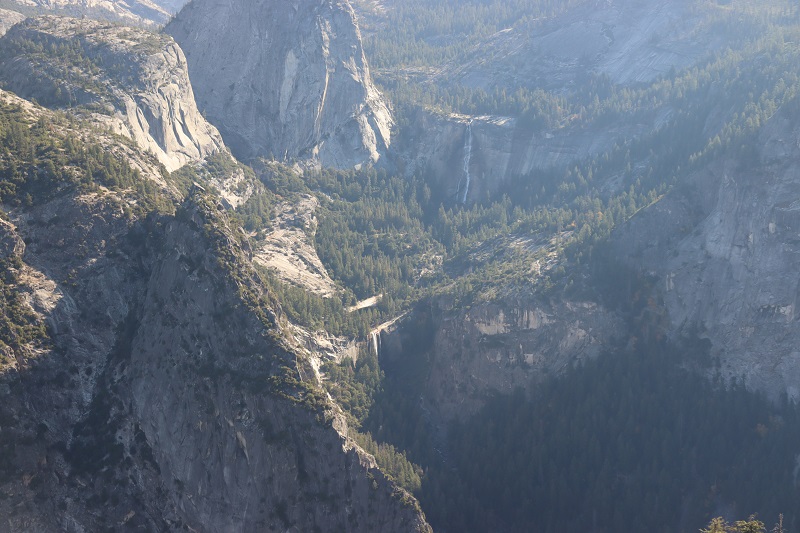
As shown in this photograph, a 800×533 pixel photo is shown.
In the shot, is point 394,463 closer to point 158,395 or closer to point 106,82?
point 158,395

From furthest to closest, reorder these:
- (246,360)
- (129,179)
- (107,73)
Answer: (107,73) → (129,179) → (246,360)

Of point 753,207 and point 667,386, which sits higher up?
point 753,207

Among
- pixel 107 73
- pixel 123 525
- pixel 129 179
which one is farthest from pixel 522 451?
pixel 107 73

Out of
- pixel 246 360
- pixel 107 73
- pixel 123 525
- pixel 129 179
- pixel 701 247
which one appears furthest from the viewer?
pixel 107 73

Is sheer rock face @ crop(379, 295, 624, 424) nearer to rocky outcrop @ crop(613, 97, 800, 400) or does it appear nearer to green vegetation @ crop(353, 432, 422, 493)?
rocky outcrop @ crop(613, 97, 800, 400)

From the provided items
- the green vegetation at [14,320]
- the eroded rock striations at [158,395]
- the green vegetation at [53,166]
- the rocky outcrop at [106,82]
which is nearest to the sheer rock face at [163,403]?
the eroded rock striations at [158,395]

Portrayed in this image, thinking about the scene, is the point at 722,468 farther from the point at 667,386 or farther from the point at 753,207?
the point at 753,207

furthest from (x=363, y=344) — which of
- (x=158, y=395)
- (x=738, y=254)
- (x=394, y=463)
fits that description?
(x=738, y=254)
